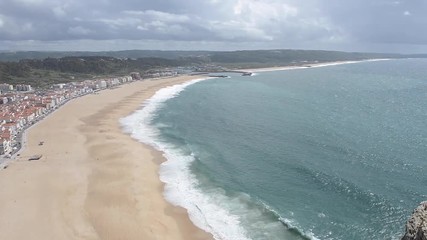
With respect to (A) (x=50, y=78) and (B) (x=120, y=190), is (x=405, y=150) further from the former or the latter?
(A) (x=50, y=78)

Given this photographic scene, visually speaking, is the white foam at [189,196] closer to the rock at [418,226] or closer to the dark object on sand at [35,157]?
the dark object on sand at [35,157]

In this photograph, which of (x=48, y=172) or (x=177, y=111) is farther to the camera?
(x=177, y=111)

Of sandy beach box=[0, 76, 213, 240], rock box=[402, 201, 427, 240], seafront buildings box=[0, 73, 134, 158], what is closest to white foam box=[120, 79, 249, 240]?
sandy beach box=[0, 76, 213, 240]

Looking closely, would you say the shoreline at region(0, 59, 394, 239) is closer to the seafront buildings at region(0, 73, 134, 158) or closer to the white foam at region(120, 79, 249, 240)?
the white foam at region(120, 79, 249, 240)

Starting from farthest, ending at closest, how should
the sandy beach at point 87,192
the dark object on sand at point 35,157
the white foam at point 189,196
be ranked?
the dark object on sand at point 35,157 < the sandy beach at point 87,192 < the white foam at point 189,196

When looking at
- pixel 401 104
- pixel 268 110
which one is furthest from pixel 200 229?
pixel 401 104

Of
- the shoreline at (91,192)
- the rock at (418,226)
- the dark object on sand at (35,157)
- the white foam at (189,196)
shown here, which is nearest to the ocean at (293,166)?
the white foam at (189,196)
